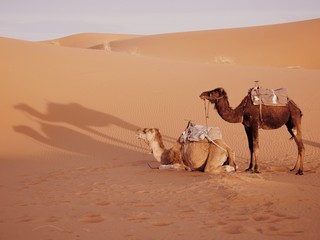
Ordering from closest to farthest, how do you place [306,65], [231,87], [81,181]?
[81,181] < [231,87] < [306,65]

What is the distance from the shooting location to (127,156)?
12.2 meters

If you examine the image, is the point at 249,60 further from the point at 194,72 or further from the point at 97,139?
the point at 97,139

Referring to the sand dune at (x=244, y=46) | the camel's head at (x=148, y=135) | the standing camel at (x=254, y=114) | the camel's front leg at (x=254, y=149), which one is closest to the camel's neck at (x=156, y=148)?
the camel's head at (x=148, y=135)

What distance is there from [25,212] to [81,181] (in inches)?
96.0

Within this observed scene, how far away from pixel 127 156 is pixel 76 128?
4.09 m

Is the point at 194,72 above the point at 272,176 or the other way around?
above

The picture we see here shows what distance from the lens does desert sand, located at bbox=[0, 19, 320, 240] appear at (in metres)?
5.29

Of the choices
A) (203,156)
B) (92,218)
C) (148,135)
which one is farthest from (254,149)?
(92,218)

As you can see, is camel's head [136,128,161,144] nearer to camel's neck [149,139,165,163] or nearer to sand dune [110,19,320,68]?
camel's neck [149,139,165,163]

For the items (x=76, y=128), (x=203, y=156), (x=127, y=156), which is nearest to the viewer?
(x=203, y=156)

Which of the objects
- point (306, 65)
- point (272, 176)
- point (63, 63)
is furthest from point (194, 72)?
point (306, 65)

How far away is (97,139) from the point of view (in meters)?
14.6

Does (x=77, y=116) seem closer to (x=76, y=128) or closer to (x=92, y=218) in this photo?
(x=76, y=128)

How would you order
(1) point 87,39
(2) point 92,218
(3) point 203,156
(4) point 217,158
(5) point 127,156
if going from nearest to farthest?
(2) point 92,218
(4) point 217,158
(3) point 203,156
(5) point 127,156
(1) point 87,39
